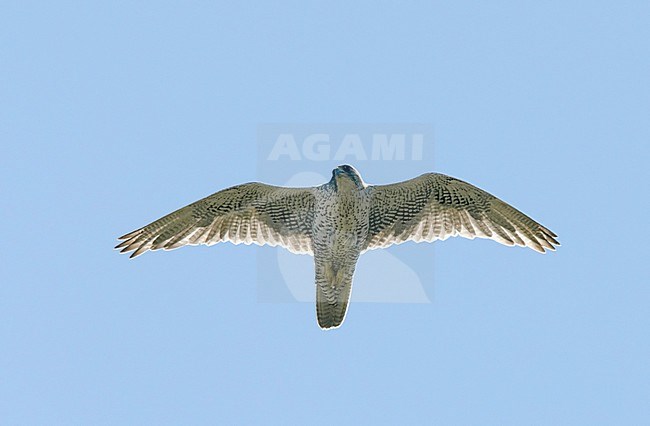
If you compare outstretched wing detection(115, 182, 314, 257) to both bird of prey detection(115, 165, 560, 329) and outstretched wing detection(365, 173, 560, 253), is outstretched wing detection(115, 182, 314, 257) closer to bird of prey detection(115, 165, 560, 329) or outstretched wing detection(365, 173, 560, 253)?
bird of prey detection(115, 165, 560, 329)

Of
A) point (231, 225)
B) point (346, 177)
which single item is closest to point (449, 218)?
Result: point (346, 177)

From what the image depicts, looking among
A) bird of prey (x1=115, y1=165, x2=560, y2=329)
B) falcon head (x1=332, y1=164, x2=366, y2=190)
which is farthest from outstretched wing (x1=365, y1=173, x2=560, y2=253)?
falcon head (x1=332, y1=164, x2=366, y2=190)

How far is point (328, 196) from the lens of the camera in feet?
39.0

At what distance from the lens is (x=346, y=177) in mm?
11617

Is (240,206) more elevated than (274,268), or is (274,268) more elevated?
(240,206)

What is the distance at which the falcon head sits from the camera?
11594 millimetres

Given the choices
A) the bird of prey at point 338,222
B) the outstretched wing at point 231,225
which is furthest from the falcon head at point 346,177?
the outstretched wing at point 231,225

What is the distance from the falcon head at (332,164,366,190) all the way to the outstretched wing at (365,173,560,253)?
683 mm

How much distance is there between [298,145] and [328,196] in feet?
3.59

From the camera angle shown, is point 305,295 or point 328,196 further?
point 305,295

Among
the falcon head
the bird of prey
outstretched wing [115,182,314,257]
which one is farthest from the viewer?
outstretched wing [115,182,314,257]

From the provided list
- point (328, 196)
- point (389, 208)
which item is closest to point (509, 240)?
point (389, 208)

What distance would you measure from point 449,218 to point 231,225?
2.95 metres

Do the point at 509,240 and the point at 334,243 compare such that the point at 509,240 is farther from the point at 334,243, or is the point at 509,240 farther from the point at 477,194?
the point at 334,243
